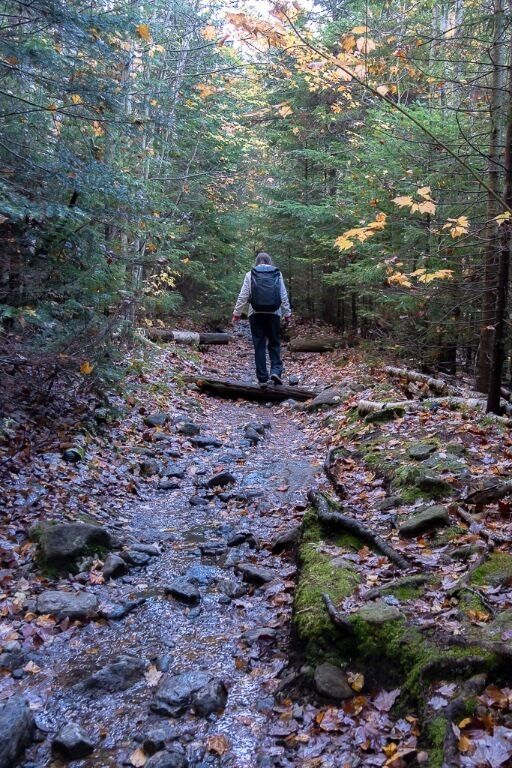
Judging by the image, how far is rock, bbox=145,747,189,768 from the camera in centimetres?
322

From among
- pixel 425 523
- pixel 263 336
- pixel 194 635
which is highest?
pixel 263 336

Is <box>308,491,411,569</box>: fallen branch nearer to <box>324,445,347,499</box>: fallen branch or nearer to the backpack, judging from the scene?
<box>324,445,347,499</box>: fallen branch

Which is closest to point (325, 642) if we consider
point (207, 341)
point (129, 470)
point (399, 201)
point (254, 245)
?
point (399, 201)

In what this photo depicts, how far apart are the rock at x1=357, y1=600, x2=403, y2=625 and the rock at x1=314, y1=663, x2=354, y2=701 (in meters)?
0.38

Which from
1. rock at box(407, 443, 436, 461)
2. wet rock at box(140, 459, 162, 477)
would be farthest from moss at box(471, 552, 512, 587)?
wet rock at box(140, 459, 162, 477)

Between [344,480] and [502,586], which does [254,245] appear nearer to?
[344,480]

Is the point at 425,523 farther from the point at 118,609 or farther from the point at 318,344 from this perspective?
the point at 318,344

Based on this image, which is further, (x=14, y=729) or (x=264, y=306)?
(x=264, y=306)

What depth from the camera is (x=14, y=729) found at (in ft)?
11.1

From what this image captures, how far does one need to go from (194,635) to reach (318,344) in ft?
51.0

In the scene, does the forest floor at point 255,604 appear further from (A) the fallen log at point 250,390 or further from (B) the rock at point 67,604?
(A) the fallen log at point 250,390

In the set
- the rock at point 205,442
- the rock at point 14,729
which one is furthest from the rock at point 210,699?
the rock at point 205,442

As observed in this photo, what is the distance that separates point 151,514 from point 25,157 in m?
4.62

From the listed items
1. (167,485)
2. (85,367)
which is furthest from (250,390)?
(85,367)
